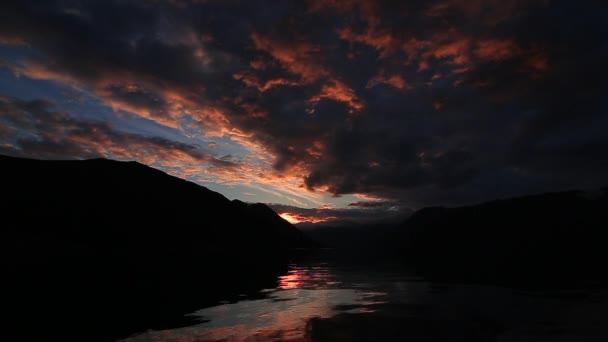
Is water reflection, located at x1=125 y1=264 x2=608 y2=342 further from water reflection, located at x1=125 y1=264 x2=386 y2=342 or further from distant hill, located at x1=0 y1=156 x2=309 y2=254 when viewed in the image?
distant hill, located at x1=0 y1=156 x2=309 y2=254

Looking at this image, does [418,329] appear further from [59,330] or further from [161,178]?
[161,178]

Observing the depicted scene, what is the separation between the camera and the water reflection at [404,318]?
13.8 meters

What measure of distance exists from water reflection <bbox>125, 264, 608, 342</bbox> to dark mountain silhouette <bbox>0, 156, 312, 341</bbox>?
3407 millimetres

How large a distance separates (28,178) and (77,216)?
1956 centimetres

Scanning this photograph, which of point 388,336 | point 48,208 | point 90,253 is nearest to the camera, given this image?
point 388,336

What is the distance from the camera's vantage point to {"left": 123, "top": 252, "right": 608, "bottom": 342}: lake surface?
542 inches

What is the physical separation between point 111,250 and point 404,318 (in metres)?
108

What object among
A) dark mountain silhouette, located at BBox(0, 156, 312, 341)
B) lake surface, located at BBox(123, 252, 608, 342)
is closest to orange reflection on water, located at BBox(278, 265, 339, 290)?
dark mountain silhouette, located at BBox(0, 156, 312, 341)

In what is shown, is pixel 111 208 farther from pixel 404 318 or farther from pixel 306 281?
pixel 404 318

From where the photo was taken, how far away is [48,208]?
98438 mm

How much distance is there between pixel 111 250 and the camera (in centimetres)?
10069

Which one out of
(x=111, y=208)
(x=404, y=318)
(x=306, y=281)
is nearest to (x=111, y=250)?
(x=111, y=208)

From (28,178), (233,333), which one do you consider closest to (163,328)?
(233,333)

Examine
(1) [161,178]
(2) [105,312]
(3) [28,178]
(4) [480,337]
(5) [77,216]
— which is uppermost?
(1) [161,178]
